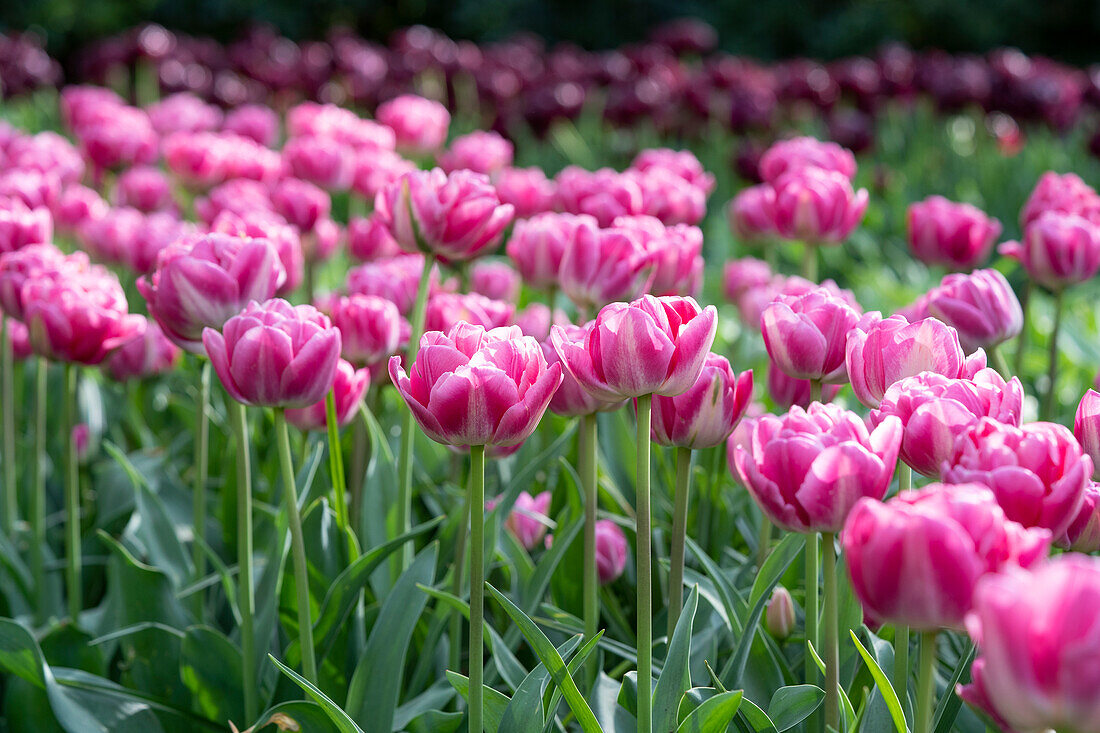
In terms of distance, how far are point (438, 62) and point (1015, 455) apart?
643 centimetres

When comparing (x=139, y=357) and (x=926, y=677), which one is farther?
(x=139, y=357)

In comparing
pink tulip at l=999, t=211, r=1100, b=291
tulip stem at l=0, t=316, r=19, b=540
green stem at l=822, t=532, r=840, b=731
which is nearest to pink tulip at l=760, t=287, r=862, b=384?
green stem at l=822, t=532, r=840, b=731

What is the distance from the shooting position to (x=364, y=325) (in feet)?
5.16

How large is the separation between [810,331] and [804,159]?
4.39 ft

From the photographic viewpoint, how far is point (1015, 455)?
A: 79cm

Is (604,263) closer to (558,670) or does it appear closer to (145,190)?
(558,670)

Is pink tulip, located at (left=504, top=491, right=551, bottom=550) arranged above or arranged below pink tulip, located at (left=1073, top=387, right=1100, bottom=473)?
below

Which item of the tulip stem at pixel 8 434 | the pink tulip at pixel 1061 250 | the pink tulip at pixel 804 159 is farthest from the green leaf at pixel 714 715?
the pink tulip at pixel 804 159

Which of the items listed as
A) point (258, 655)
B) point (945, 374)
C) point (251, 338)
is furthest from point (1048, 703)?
point (258, 655)

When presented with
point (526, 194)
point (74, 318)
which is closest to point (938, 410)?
point (74, 318)

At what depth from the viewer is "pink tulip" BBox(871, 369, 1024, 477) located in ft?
2.81

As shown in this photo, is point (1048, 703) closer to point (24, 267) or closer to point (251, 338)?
point (251, 338)

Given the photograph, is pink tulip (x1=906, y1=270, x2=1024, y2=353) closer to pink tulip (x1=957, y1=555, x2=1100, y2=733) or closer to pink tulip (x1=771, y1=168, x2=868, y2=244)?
pink tulip (x1=771, y1=168, x2=868, y2=244)

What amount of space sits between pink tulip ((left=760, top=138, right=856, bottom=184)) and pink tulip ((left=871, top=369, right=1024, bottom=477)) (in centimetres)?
142
